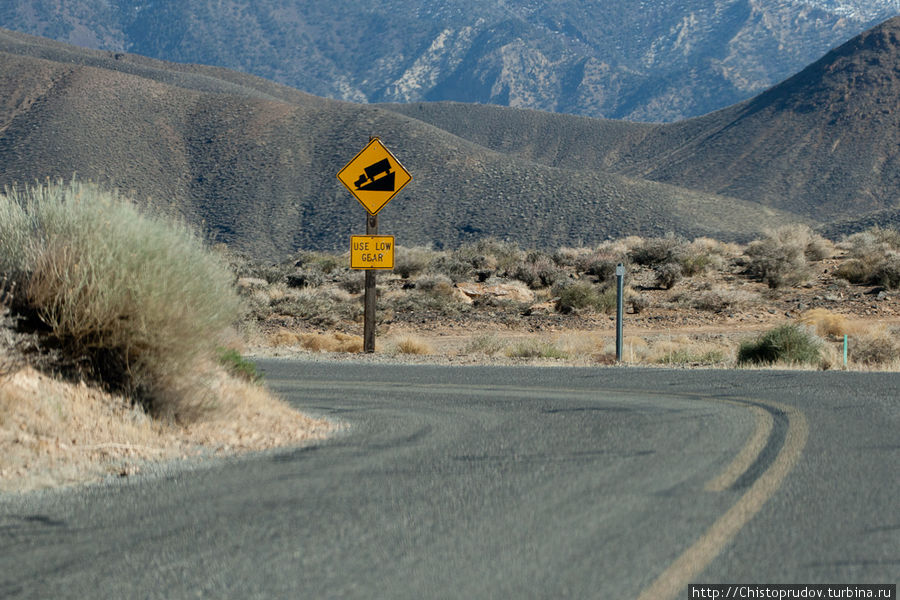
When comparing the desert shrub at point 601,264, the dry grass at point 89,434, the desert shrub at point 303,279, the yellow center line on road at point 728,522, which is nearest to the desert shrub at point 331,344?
the dry grass at point 89,434

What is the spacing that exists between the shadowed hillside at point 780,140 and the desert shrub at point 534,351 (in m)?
81.3

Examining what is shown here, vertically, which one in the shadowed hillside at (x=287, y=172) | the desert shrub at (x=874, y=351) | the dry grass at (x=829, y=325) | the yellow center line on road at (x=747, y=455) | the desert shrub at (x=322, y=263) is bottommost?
the yellow center line on road at (x=747, y=455)

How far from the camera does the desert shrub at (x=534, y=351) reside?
18922mm

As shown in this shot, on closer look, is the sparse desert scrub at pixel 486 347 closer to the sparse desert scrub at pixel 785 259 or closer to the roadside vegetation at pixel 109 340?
the roadside vegetation at pixel 109 340

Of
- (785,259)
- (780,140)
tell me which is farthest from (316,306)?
(780,140)

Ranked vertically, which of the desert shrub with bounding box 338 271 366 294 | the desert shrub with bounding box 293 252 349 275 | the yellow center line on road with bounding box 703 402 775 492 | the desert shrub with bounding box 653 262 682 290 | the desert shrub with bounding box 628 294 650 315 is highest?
the desert shrub with bounding box 293 252 349 275

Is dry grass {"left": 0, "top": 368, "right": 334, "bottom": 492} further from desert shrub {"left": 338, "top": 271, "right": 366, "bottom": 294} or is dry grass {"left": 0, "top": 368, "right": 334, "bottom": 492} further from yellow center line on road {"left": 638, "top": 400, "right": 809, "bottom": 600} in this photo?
desert shrub {"left": 338, "top": 271, "right": 366, "bottom": 294}

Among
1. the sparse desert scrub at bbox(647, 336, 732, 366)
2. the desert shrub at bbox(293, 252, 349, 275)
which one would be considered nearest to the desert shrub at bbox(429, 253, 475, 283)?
the desert shrub at bbox(293, 252, 349, 275)

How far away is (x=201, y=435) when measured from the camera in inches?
329

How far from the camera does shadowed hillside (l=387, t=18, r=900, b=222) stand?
327 ft

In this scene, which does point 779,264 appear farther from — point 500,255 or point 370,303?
point 370,303

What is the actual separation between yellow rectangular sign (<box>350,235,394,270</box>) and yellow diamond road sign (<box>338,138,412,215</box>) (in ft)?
1.86

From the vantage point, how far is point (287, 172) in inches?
3300

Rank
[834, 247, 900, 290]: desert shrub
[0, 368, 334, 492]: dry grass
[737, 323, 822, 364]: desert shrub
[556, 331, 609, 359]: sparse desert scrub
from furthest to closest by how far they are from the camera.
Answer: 1. [834, 247, 900, 290]: desert shrub
2. [556, 331, 609, 359]: sparse desert scrub
3. [737, 323, 822, 364]: desert shrub
4. [0, 368, 334, 492]: dry grass
